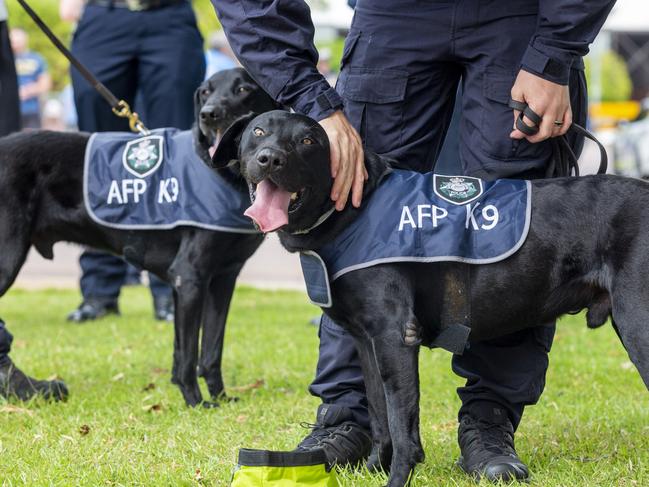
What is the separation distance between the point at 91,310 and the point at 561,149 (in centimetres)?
421

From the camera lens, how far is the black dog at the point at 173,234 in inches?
161

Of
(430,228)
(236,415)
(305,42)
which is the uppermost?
(305,42)

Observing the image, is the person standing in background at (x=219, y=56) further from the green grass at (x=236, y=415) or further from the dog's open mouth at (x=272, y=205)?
the dog's open mouth at (x=272, y=205)

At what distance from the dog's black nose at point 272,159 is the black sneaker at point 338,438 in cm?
96

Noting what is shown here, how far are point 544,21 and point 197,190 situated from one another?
1815 mm

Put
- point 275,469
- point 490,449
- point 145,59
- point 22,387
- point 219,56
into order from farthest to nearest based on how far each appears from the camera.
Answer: point 219,56 → point 145,59 → point 22,387 → point 490,449 → point 275,469

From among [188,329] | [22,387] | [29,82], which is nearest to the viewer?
[22,387]

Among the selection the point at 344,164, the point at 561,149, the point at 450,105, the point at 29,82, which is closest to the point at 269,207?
the point at 344,164

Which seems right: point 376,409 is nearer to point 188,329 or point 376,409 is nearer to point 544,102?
point 544,102

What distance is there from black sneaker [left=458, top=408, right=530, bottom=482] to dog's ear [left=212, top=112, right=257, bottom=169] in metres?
1.18

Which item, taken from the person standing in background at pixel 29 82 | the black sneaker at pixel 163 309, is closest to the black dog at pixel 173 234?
the black sneaker at pixel 163 309

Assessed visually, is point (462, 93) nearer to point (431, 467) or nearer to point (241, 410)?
point (431, 467)

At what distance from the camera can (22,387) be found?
3.95 meters

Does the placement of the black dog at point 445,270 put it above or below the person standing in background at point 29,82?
above
